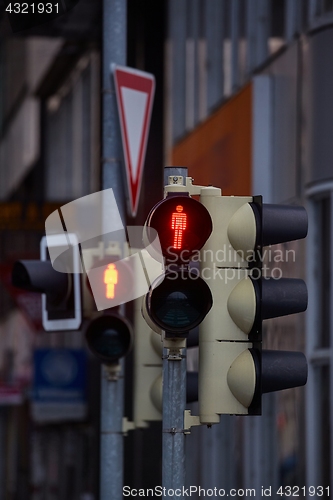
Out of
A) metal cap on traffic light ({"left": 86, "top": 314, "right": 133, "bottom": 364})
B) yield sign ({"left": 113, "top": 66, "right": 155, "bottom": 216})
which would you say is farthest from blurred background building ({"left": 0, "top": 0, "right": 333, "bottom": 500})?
metal cap on traffic light ({"left": 86, "top": 314, "right": 133, "bottom": 364})

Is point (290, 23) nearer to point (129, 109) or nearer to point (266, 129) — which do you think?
point (266, 129)

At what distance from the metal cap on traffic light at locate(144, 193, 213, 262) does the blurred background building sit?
21.4ft

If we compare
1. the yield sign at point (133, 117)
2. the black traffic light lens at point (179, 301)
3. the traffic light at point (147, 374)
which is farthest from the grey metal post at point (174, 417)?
the yield sign at point (133, 117)

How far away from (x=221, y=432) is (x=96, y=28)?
684 cm

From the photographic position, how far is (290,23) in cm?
1409

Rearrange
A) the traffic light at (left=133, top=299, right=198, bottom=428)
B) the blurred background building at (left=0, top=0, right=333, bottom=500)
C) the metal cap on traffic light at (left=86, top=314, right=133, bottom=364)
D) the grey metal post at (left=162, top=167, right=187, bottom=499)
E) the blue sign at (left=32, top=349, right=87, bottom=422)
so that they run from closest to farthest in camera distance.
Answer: the grey metal post at (left=162, top=167, right=187, bottom=499), the traffic light at (left=133, top=299, right=198, bottom=428), the metal cap on traffic light at (left=86, top=314, right=133, bottom=364), the blurred background building at (left=0, top=0, right=333, bottom=500), the blue sign at (left=32, top=349, right=87, bottom=422)

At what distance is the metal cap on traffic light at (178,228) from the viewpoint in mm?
6145

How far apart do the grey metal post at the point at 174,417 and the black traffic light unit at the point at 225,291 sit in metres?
0.13

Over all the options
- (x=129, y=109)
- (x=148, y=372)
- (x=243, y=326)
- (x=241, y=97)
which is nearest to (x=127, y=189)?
(x=129, y=109)

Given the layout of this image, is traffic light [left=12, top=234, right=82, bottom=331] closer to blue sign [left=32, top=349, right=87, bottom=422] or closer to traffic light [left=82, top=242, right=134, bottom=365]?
traffic light [left=82, top=242, right=134, bottom=365]

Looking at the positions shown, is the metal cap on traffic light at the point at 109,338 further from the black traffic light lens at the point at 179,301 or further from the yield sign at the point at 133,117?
the black traffic light lens at the point at 179,301

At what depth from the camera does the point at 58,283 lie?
8641 millimetres

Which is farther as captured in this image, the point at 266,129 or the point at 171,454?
the point at 266,129

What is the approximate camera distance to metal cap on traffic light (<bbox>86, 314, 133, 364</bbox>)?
8.67 metres
